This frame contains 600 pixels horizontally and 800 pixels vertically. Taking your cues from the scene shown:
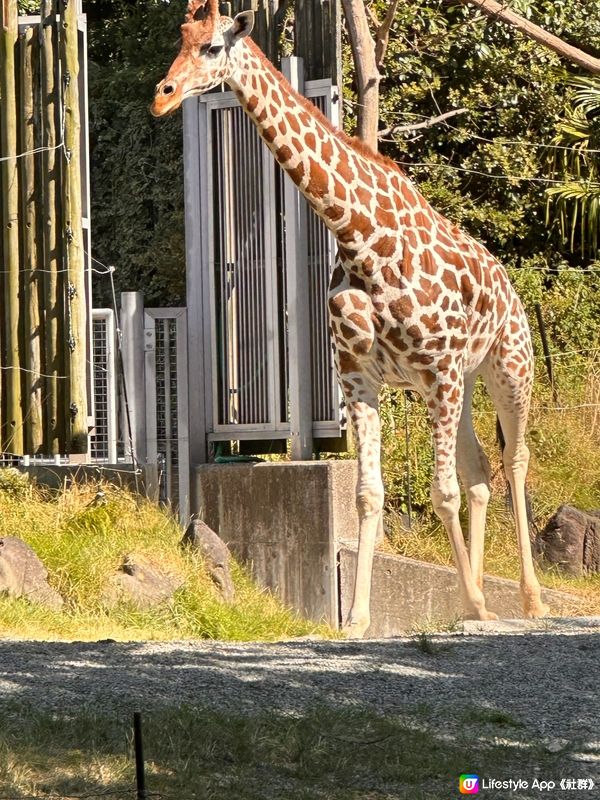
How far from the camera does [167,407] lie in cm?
1180

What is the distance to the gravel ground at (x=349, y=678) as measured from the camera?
17.6ft

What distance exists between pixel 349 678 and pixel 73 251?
6.04 meters

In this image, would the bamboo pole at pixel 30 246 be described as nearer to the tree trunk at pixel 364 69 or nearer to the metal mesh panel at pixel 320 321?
the metal mesh panel at pixel 320 321

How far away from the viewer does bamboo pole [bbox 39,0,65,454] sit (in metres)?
11.3

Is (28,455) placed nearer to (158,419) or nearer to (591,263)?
(158,419)

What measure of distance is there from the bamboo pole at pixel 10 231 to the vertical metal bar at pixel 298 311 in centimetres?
214

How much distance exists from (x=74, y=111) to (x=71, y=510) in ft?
10.2

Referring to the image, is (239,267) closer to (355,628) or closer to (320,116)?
(320,116)

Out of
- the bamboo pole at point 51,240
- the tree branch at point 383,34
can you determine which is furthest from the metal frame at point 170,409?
the tree branch at point 383,34

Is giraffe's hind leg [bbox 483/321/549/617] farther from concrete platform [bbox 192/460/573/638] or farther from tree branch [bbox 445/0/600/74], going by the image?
tree branch [bbox 445/0/600/74]

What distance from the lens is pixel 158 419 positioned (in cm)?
1192

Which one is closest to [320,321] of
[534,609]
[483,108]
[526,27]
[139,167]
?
[534,609]

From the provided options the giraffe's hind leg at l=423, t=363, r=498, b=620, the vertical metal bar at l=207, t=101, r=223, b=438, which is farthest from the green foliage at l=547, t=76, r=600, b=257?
the giraffe's hind leg at l=423, t=363, r=498, b=620

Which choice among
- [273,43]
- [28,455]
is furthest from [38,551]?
[273,43]
